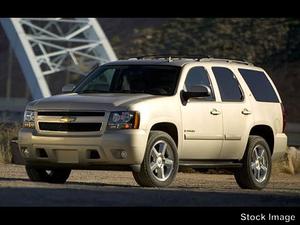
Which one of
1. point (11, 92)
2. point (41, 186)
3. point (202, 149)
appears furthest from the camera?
point (11, 92)

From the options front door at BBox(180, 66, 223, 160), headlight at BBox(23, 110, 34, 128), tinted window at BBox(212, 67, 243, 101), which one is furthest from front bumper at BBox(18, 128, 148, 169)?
tinted window at BBox(212, 67, 243, 101)

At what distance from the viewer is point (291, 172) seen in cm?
1875

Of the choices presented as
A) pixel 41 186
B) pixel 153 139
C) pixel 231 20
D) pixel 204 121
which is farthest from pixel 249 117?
pixel 231 20

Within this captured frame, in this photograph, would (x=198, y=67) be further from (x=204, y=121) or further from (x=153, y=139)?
(x=153, y=139)

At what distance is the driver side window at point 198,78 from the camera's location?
13039 mm

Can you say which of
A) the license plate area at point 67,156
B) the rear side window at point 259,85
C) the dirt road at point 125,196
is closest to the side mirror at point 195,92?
the dirt road at point 125,196

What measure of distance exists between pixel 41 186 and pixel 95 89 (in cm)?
218

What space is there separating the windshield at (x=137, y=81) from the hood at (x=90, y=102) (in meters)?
0.39

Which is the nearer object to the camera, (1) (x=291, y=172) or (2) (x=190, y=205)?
(2) (x=190, y=205)

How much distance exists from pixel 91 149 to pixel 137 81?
5.35 feet

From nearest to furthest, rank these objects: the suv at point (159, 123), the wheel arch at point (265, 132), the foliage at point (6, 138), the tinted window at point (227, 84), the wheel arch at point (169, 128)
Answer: the suv at point (159, 123) → the wheel arch at point (169, 128) → the tinted window at point (227, 84) → the wheel arch at point (265, 132) → the foliage at point (6, 138)

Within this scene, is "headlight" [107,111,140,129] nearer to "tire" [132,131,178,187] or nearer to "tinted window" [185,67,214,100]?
"tire" [132,131,178,187]

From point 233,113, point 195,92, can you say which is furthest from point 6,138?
point 195,92

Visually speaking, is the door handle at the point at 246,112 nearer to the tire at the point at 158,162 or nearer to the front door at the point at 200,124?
the front door at the point at 200,124
